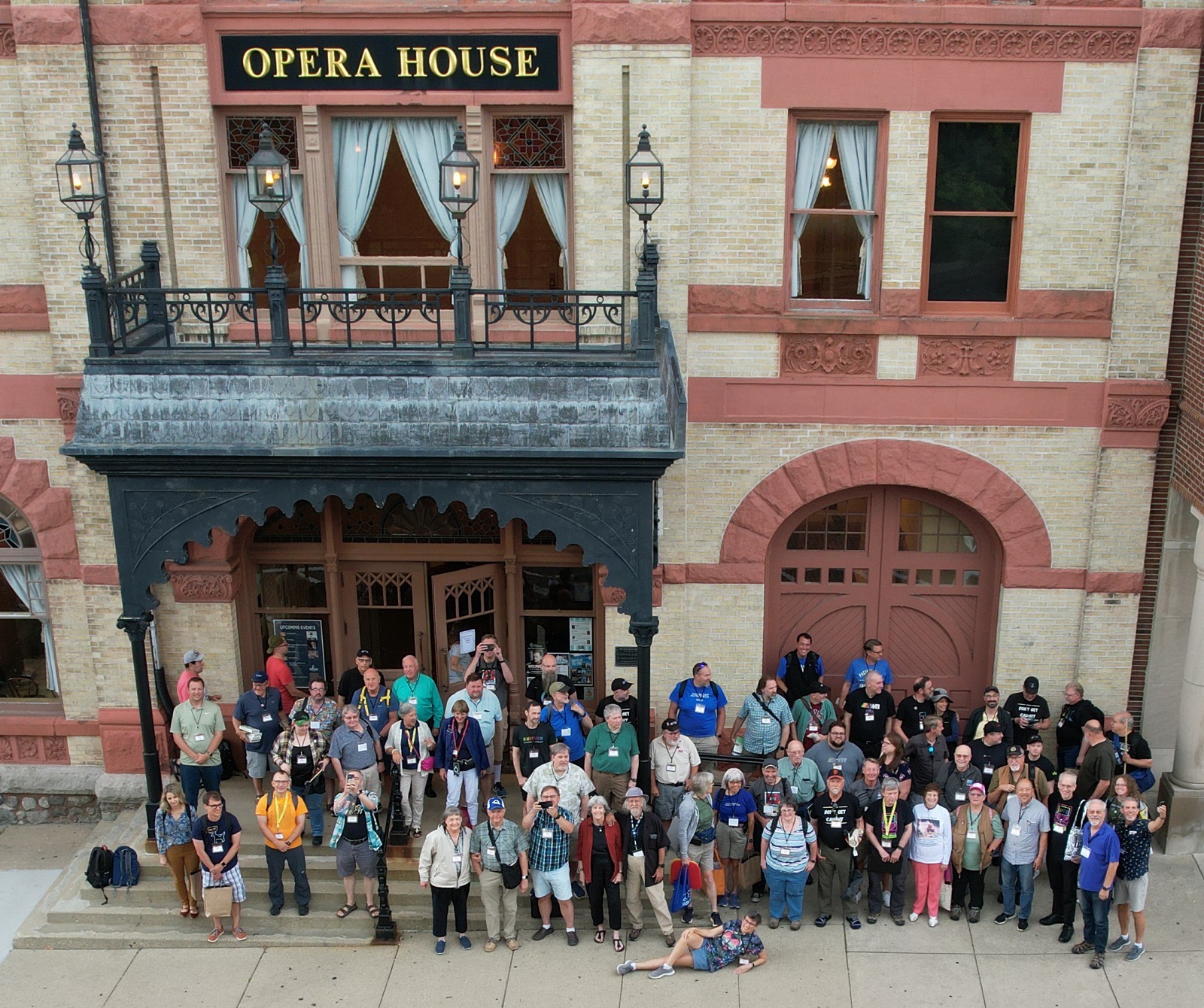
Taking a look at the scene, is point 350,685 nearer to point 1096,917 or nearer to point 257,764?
point 257,764

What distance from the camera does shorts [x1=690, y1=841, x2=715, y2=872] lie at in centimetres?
1155

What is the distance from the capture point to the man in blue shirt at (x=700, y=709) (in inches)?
506

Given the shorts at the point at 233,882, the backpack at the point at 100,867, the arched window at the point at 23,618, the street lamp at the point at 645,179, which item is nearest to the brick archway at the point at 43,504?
the arched window at the point at 23,618

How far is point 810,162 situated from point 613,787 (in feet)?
21.9

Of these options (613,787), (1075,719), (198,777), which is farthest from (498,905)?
(1075,719)

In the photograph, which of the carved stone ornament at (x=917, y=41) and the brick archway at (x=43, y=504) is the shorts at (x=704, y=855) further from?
the carved stone ornament at (x=917, y=41)

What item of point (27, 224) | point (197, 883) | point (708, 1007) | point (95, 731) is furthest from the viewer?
point (95, 731)

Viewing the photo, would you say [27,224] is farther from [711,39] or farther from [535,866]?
[535,866]

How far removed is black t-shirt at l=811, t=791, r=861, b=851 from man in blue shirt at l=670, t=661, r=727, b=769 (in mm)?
1734

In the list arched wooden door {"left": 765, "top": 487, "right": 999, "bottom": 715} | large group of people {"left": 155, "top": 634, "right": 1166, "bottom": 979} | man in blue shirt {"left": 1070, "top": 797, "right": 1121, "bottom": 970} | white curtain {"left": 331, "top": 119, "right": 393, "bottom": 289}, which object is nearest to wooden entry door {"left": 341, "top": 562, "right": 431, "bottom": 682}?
large group of people {"left": 155, "top": 634, "right": 1166, "bottom": 979}

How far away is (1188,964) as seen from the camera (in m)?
11.2

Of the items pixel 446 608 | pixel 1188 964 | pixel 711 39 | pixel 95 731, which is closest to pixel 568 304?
pixel 711 39

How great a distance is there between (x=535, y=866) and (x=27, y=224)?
27.5 ft

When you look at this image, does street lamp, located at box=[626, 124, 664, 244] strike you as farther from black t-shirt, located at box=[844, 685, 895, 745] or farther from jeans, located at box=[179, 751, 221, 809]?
jeans, located at box=[179, 751, 221, 809]
